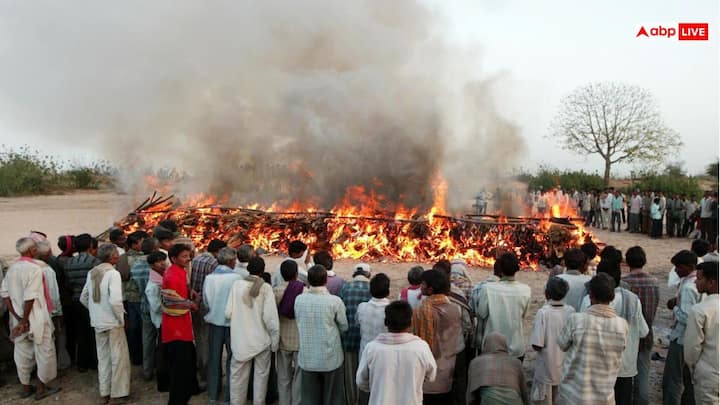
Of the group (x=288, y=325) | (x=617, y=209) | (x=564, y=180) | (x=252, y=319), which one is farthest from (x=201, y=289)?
(x=564, y=180)

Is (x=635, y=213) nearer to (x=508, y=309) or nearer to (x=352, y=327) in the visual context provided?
(x=508, y=309)

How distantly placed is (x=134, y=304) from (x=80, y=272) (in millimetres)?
795

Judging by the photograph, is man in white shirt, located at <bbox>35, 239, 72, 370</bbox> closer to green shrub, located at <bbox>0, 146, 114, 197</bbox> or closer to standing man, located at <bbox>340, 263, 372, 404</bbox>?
standing man, located at <bbox>340, 263, 372, 404</bbox>

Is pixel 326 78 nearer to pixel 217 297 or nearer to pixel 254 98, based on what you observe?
pixel 254 98

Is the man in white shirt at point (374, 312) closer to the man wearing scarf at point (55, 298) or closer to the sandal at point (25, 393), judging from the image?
the man wearing scarf at point (55, 298)

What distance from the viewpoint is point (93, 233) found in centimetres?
1852

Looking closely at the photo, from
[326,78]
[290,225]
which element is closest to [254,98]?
[326,78]

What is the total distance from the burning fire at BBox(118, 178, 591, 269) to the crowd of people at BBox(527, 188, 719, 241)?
5.71m

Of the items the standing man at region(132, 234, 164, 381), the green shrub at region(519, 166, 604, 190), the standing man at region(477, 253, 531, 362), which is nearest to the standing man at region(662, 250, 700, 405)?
the standing man at region(477, 253, 531, 362)

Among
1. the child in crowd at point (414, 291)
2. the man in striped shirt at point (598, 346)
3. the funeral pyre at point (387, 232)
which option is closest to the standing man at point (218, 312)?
the child in crowd at point (414, 291)

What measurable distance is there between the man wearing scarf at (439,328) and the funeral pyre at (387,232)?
820cm

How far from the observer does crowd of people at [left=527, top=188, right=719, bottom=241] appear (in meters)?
16.3

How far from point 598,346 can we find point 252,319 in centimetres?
312

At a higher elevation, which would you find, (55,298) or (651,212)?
(651,212)
